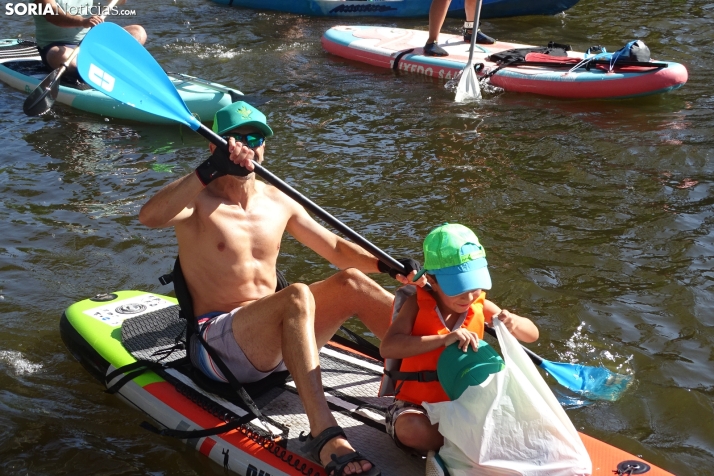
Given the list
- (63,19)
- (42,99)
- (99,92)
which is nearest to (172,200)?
(42,99)

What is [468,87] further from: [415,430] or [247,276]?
[415,430]

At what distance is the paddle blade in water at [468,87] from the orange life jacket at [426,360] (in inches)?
229

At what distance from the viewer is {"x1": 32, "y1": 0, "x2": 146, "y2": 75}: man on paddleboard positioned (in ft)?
27.7

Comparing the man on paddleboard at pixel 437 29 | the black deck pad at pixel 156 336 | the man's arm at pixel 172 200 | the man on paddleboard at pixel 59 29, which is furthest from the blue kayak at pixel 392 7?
the man's arm at pixel 172 200

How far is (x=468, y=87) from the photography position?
8.84 metres

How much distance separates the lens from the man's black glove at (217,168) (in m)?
3.44

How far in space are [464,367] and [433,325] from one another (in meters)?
0.25

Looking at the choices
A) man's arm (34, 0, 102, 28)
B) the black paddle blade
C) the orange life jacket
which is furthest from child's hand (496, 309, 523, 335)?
man's arm (34, 0, 102, 28)

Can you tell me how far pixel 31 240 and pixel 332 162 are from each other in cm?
262

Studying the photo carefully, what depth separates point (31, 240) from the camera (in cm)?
612

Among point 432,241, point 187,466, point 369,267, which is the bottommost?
point 187,466

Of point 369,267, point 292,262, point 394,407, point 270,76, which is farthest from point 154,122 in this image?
point 394,407

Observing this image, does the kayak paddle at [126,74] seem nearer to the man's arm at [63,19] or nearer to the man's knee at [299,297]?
the man's knee at [299,297]

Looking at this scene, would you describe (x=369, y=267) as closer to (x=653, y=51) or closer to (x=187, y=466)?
(x=187, y=466)
